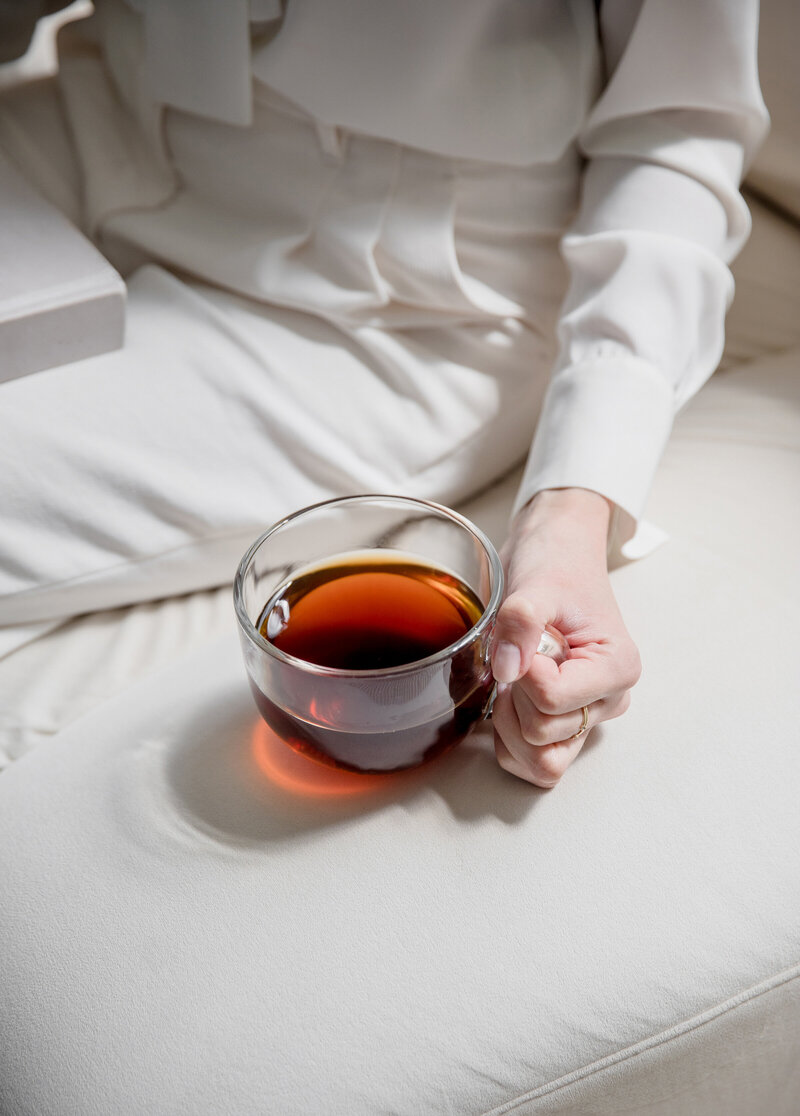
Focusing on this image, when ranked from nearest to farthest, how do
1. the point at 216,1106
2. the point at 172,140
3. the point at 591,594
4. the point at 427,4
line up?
the point at 216,1106, the point at 591,594, the point at 427,4, the point at 172,140

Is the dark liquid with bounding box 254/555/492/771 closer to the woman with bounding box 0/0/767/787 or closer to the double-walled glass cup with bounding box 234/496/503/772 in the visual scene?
the double-walled glass cup with bounding box 234/496/503/772

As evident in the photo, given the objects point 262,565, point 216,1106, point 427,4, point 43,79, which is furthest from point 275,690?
point 43,79

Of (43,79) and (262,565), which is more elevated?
(43,79)

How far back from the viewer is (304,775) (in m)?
0.50

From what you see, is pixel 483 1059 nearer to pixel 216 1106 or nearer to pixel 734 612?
pixel 216 1106

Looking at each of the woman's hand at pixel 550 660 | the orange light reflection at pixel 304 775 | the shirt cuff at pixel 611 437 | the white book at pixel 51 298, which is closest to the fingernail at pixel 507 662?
the woman's hand at pixel 550 660

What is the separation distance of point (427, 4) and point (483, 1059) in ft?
2.09

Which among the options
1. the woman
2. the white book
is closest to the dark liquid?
the woman

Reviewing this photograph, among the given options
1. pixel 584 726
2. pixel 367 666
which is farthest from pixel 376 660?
pixel 584 726

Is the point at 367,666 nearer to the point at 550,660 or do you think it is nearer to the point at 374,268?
the point at 550,660

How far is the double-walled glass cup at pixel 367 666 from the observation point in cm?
42

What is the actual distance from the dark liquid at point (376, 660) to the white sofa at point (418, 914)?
0.05 metres

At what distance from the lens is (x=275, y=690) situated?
0.45 meters

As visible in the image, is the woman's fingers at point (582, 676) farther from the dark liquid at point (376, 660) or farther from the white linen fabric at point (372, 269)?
the white linen fabric at point (372, 269)
